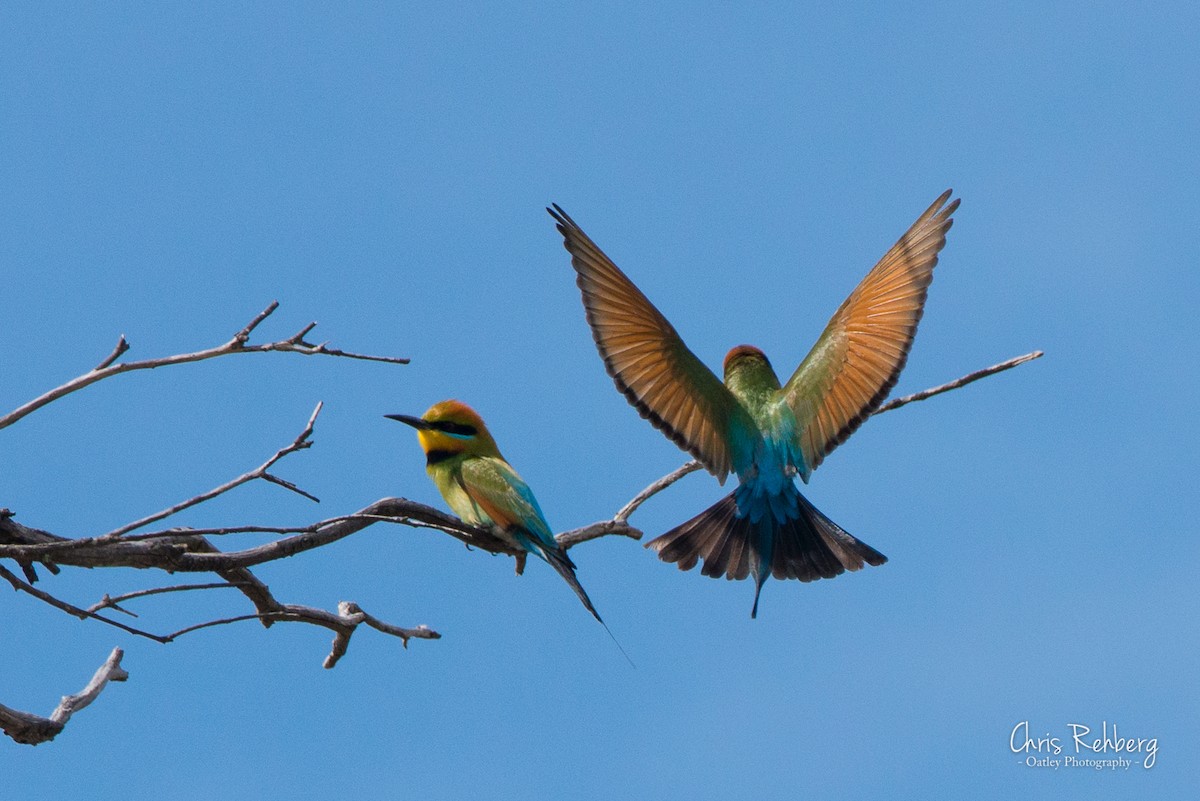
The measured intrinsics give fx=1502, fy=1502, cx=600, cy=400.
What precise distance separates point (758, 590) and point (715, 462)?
39 centimetres

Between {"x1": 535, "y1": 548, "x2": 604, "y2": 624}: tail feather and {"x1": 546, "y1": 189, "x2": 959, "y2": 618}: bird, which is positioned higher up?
{"x1": 546, "y1": 189, "x2": 959, "y2": 618}: bird

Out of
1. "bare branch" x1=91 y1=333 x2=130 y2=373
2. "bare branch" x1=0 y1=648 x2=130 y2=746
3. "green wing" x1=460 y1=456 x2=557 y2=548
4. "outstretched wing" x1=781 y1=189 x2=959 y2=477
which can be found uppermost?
"outstretched wing" x1=781 y1=189 x2=959 y2=477

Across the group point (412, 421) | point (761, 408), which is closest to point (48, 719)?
point (412, 421)

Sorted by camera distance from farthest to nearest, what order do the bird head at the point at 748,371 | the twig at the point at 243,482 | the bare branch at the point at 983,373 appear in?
the bird head at the point at 748,371 → the bare branch at the point at 983,373 → the twig at the point at 243,482

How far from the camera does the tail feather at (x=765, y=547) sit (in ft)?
13.1

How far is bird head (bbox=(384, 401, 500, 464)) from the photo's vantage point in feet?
13.4

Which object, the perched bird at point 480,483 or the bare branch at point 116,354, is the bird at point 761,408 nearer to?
the perched bird at point 480,483

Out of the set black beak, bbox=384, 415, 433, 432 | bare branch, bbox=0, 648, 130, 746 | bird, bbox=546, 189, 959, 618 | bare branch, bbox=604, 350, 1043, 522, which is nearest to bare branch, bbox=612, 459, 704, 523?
bare branch, bbox=604, 350, 1043, 522

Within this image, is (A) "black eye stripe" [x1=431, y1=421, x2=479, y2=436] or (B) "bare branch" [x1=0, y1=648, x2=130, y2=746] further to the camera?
(A) "black eye stripe" [x1=431, y1=421, x2=479, y2=436]

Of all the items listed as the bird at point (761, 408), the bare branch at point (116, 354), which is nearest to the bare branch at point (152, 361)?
the bare branch at point (116, 354)

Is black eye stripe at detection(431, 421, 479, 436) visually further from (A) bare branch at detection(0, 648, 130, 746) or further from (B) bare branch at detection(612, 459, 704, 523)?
(A) bare branch at detection(0, 648, 130, 746)

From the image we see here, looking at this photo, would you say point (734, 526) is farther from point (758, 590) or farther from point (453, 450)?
point (453, 450)

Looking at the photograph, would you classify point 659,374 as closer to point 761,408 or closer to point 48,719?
point 761,408

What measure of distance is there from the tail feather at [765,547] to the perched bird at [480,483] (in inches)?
20.3
